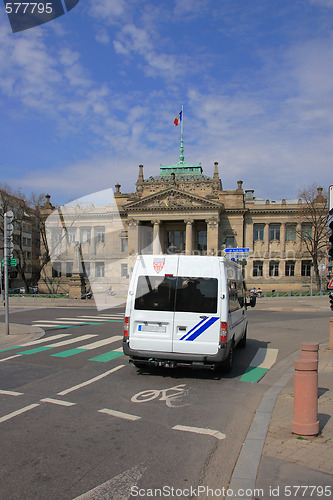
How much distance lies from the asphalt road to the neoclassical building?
51.1 m

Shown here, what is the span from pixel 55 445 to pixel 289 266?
62.6 metres

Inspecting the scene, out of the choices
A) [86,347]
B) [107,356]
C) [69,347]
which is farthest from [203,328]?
[69,347]

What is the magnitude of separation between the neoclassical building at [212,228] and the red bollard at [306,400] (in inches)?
2166

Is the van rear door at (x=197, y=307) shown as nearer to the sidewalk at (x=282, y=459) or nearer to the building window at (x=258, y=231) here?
the sidewalk at (x=282, y=459)

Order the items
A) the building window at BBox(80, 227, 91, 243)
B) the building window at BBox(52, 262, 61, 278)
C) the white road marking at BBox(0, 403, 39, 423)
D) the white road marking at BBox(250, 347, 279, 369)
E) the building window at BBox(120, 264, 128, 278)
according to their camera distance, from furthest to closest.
Result: the building window at BBox(80, 227, 91, 243), the building window at BBox(52, 262, 61, 278), the building window at BBox(120, 264, 128, 278), the white road marking at BBox(250, 347, 279, 369), the white road marking at BBox(0, 403, 39, 423)

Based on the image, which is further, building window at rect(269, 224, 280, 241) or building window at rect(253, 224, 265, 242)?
building window at rect(253, 224, 265, 242)

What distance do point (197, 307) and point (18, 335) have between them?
922 cm

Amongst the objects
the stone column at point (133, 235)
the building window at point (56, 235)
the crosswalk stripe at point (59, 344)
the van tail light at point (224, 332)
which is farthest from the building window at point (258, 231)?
the van tail light at point (224, 332)

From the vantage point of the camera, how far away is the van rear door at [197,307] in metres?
7.97

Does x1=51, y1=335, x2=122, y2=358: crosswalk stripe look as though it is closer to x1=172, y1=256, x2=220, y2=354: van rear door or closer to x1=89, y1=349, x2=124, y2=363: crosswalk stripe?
x1=89, y1=349, x2=124, y2=363: crosswalk stripe

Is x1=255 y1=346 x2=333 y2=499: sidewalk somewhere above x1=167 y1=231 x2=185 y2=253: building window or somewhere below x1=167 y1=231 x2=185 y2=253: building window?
below

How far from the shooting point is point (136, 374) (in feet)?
28.6

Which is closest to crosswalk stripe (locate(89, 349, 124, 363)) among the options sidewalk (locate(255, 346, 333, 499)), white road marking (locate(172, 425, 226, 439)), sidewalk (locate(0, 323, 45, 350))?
sidewalk (locate(0, 323, 45, 350))

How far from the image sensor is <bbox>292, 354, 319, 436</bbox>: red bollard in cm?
507
